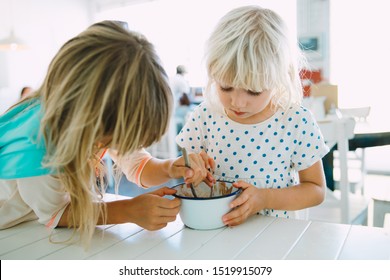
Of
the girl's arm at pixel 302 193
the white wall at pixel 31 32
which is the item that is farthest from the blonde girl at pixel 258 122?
the white wall at pixel 31 32

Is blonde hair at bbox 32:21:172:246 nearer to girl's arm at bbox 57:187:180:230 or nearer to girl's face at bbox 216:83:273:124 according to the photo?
girl's arm at bbox 57:187:180:230

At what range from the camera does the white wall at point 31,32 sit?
4711 millimetres

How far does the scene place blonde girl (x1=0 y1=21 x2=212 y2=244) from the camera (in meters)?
0.60

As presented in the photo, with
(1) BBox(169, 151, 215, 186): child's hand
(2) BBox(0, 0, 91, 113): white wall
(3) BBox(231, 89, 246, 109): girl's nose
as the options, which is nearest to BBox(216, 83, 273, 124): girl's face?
(3) BBox(231, 89, 246, 109): girl's nose

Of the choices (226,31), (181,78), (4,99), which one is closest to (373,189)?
(181,78)

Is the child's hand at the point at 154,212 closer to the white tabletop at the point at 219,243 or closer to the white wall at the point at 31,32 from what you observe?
the white tabletop at the point at 219,243

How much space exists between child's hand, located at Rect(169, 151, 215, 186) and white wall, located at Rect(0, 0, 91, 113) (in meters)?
3.99

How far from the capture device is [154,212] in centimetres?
70

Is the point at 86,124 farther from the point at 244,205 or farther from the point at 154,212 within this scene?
the point at 244,205

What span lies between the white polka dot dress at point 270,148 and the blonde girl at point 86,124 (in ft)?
0.96

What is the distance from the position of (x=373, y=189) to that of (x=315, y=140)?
271cm

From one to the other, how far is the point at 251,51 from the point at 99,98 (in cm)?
35

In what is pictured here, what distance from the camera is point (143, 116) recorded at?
634mm
